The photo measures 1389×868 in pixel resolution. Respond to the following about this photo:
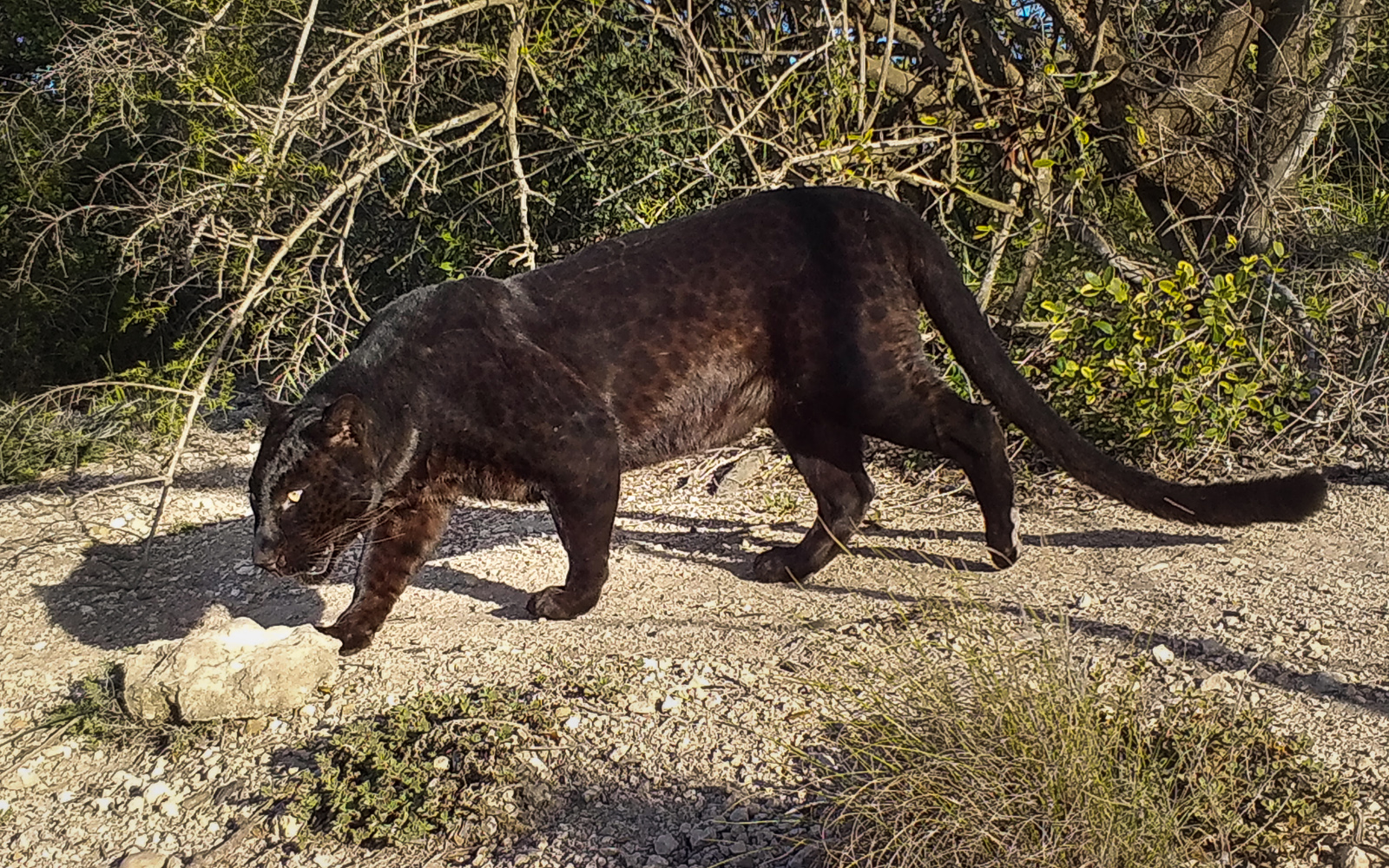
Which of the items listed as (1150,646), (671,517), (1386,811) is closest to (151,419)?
(671,517)

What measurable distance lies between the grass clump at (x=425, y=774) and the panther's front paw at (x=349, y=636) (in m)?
0.67

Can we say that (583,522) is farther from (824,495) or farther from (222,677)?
(222,677)

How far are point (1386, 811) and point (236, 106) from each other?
4.95 m

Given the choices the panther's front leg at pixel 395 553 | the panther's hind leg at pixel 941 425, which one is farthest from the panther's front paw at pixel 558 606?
the panther's hind leg at pixel 941 425

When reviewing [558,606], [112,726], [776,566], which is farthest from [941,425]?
[112,726]

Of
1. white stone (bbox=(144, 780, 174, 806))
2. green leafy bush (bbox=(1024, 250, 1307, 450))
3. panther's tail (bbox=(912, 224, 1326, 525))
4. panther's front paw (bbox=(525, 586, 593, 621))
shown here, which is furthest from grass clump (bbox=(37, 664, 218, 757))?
green leafy bush (bbox=(1024, 250, 1307, 450))

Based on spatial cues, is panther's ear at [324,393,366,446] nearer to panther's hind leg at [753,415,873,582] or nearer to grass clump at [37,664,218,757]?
grass clump at [37,664,218,757]

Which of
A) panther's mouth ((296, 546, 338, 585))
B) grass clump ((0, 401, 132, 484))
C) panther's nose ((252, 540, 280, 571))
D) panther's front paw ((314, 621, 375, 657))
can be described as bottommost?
grass clump ((0, 401, 132, 484))

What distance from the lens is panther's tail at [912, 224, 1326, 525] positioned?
3936mm

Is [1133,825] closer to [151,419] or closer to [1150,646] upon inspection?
[1150,646]

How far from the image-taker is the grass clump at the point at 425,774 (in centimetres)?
305

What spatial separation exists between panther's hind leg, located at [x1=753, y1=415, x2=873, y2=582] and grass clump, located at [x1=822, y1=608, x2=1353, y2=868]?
1.82 m

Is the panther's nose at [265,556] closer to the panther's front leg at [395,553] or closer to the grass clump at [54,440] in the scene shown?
the panther's front leg at [395,553]

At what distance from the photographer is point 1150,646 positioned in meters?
3.57
